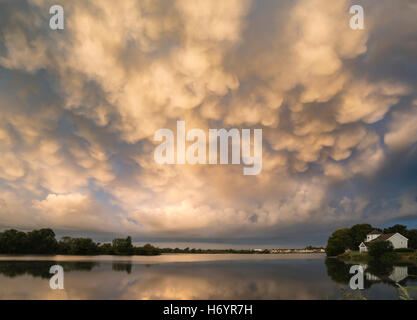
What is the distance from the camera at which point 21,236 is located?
81250 mm

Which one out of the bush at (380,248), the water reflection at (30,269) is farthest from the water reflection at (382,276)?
the water reflection at (30,269)

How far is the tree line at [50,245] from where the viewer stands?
78.9m

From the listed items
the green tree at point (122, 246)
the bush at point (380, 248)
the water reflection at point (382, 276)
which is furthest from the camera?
the green tree at point (122, 246)

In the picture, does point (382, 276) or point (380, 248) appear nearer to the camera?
point (382, 276)

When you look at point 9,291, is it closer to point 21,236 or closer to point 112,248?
point 21,236

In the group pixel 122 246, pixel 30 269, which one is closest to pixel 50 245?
pixel 122 246

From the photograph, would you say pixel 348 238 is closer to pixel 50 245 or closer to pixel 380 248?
pixel 380 248

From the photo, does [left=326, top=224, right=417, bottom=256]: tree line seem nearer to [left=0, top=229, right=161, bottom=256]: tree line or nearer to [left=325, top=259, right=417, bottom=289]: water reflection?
[left=325, top=259, right=417, bottom=289]: water reflection

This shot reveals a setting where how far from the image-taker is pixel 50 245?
86188 millimetres

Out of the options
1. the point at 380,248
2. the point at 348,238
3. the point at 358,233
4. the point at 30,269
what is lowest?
the point at 348,238

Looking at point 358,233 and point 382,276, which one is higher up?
point 382,276

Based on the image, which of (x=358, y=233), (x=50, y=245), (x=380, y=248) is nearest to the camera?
(x=380, y=248)

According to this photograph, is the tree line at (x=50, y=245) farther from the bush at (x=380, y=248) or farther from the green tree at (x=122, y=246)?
the bush at (x=380, y=248)
